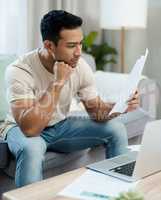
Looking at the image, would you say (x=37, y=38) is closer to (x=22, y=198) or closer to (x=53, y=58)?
(x=53, y=58)

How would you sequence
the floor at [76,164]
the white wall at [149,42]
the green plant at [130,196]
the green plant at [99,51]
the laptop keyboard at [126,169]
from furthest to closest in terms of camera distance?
the green plant at [99,51], the white wall at [149,42], the floor at [76,164], the laptop keyboard at [126,169], the green plant at [130,196]

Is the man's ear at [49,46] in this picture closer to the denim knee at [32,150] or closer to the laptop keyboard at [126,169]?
the denim knee at [32,150]

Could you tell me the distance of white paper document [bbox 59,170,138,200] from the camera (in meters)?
1.12

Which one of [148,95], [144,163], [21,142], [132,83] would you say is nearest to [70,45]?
[132,83]

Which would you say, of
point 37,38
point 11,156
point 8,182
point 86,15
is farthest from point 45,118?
point 86,15

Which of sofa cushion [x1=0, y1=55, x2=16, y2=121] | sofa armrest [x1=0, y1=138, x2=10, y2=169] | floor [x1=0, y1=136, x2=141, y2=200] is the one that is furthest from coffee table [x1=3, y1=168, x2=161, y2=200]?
sofa cushion [x1=0, y1=55, x2=16, y2=121]

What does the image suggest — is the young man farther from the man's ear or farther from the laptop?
the laptop

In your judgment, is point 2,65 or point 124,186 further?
point 2,65

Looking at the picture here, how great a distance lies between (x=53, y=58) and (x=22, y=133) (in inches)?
15.6

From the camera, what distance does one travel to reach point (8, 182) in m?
1.90

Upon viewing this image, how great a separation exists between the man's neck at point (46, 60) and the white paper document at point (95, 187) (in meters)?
0.73

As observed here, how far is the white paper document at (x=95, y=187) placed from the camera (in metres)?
1.12

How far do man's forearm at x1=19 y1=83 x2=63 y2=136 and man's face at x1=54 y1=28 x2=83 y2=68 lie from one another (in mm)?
187

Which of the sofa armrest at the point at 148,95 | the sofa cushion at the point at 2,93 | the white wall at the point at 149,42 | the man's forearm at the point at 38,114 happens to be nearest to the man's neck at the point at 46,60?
the man's forearm at the point at 38,114
